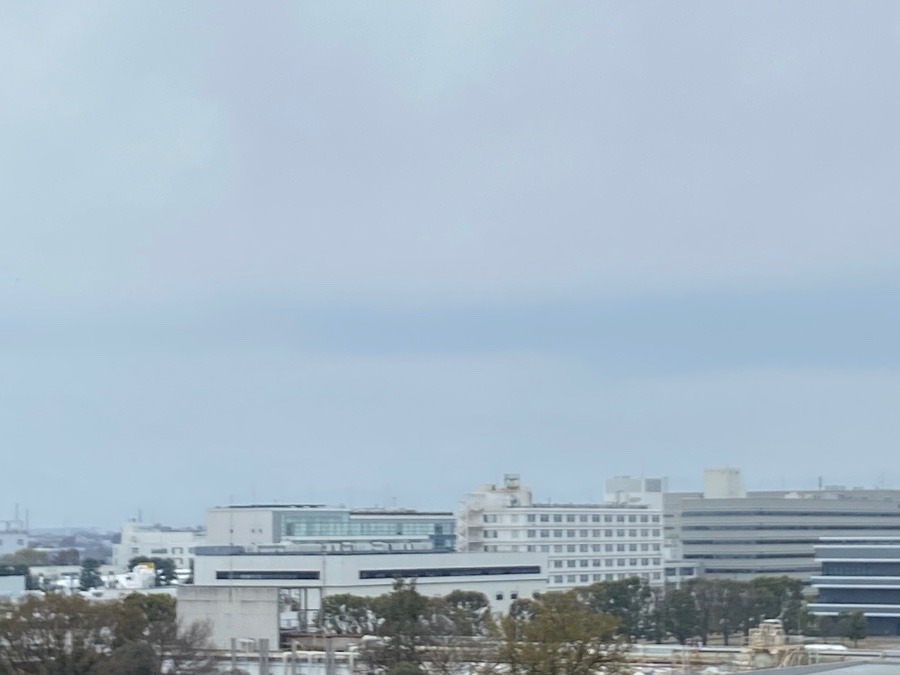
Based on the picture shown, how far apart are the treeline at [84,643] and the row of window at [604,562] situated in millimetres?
68639

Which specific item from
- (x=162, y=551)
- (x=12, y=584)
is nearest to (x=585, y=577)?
(x=12, y=584)

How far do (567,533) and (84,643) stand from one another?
73276mm

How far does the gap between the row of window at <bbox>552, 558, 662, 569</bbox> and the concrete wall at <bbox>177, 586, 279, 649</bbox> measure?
55.7 metres

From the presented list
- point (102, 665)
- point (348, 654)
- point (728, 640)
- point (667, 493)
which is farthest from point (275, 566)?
point (667, 493)

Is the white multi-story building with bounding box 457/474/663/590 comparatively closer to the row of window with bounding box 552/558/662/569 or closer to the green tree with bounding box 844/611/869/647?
the row of window with bounding box 552/558/662/569

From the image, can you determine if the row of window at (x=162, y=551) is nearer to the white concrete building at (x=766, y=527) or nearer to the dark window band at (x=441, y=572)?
the white concrete building at (x=766, y=527)

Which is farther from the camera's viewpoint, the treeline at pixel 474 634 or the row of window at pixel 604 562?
the row of window at pixel 604 562

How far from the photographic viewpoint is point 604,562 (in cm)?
12900

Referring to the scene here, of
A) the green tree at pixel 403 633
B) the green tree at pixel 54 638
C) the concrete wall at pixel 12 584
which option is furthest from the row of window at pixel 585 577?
the green tree at pixel 54 638

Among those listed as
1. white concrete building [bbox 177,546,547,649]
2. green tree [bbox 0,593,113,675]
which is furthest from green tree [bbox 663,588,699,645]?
green tree [bbox 0,593,113,675]

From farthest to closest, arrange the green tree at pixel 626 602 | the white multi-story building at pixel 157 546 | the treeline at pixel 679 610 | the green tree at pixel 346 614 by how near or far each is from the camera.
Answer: the white multi-story building at pixel 157 546
the green tree at pixel 626 602
the treeline at pixel 679 610
the green tree at pixel 346 614

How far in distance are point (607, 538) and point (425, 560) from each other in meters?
32.7

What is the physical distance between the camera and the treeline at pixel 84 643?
54250 millimetres

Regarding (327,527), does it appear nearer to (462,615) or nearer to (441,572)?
(441,572)
